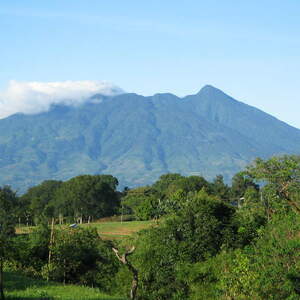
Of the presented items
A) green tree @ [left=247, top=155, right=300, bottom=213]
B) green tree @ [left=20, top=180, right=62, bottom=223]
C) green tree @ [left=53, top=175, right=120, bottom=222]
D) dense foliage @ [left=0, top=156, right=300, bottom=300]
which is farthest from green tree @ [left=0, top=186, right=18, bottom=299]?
green tree @ [left=53, top=175, right=120, bottom=222]

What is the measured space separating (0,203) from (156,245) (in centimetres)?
1691

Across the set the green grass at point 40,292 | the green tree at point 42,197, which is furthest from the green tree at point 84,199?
the green grass at point 40,292

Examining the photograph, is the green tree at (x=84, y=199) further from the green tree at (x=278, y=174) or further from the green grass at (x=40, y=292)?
the green grass at (x=40, y=292)

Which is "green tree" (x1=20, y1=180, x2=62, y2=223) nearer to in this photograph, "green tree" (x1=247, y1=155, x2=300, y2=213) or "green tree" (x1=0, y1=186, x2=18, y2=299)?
"green tree" (x1=247, y1=155, x2=300, y2=213)

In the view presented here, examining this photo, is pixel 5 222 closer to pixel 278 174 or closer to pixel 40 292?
pixel 40 292

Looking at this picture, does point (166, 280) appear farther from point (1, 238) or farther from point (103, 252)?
point (1, 238)

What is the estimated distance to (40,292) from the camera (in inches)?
859

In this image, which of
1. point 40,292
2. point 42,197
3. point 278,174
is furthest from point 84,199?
point 40,292

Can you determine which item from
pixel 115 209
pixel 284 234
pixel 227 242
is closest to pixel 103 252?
pixel 227 242

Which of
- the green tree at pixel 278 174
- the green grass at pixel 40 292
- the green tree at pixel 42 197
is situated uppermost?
the green tree at pixel 278 174

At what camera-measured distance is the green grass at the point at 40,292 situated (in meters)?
20.9

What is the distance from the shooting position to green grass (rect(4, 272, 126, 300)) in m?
20.9

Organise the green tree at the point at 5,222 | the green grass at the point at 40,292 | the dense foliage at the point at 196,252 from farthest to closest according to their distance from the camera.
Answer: the dense foliage at the point at 196,252, the green grass at the point at 40,292, the green tree at the point at 5,222

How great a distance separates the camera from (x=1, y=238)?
19.0 m
